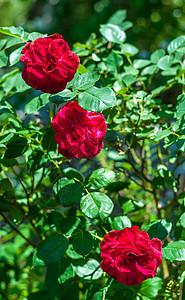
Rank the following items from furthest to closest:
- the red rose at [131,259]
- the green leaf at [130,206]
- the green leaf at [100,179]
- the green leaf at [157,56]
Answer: the green leaf at [157,56]
the green leaf at [130,206]
the green leaf at [100,179]
the red rose at [131,259]

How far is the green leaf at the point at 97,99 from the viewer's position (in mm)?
584

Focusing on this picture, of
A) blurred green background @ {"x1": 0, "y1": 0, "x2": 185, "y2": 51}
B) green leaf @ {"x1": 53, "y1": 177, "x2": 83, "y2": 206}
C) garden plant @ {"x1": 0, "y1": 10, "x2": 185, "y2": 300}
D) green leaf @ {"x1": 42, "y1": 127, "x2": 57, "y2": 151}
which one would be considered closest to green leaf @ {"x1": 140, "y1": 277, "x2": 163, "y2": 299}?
garden plant @ {"x1": 0, "y1": 10, "x2": 185, "y2": 300}

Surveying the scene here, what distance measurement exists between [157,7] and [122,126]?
2.15m

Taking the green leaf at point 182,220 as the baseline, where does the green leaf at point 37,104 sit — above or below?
above

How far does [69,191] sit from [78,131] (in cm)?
13

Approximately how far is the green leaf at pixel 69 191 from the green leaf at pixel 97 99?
18 cm

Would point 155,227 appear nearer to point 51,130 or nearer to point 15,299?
point 51,130

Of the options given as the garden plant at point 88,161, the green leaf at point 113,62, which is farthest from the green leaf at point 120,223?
the green leaf at point 113,62

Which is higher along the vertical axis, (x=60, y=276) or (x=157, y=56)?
(x=157, y=56)

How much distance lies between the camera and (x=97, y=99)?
59cm

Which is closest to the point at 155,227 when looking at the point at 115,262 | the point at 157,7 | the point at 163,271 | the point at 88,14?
the point at 115,262

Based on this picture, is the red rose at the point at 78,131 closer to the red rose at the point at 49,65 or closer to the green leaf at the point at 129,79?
the red rose at the point at 49,65

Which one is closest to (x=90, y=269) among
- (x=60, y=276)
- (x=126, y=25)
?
(x=60, y=276)

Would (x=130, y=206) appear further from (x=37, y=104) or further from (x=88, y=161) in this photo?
(x=37, y=104)
